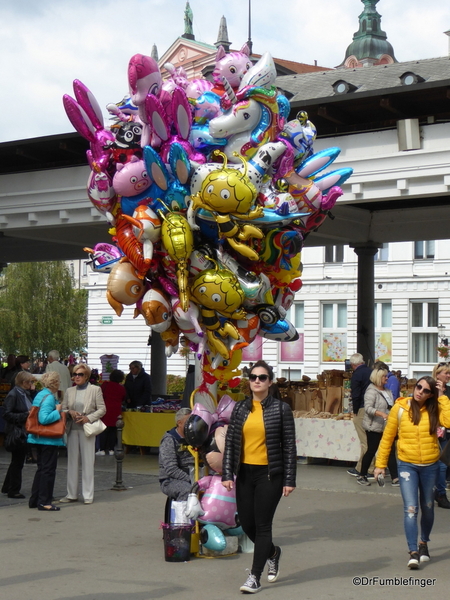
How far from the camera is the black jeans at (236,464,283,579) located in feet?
23.0

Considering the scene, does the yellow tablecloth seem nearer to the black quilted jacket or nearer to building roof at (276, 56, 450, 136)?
building roof at (276, 56, 450, 136)

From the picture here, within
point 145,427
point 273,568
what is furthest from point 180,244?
point 145,427

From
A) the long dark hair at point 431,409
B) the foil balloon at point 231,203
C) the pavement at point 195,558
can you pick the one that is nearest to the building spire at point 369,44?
the pavement at point 195,558

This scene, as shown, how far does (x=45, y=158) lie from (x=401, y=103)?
658 centimetres

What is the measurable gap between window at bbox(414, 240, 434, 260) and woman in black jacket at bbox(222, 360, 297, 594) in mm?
37974

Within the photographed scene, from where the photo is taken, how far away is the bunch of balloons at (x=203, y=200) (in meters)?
8.29

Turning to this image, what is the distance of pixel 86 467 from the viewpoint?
446 inches

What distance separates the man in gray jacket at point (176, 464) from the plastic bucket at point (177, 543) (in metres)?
0.36

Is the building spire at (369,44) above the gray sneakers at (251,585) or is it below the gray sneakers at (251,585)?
above

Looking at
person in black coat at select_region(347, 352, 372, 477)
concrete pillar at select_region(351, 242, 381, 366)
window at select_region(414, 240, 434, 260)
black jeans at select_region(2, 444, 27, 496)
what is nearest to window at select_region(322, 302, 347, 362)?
window at select_region(414, 240, 434, 260)

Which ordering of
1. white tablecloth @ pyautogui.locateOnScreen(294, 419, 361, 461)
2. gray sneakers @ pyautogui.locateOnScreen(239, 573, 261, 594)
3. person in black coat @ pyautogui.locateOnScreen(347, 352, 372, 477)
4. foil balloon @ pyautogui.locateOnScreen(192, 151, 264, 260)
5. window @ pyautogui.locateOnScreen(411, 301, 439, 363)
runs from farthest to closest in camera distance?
window @ pyautogui.locateOnScreen(411, 301, 439, 363) < white tablecloth @ pyautogui.locateOnScreen(294, 419, 361, 461) < person in black coat @ pyautogui.locateOnScreen(347, 352, 372, 477) < foil balloon @ pyautogui.locateOnScreen(192, 151, 264, 260) < gray sneakers @ pyautogui.locateOnScreen(239, 573, 261, 594)

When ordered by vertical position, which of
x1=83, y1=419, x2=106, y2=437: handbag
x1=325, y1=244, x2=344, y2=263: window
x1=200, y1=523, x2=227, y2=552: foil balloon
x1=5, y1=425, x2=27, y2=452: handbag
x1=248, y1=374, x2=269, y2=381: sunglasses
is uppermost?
x1=325, y1=244, x2=344, y2=263: window

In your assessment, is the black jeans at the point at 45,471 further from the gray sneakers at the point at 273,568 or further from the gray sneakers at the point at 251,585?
the gray sneakers at the point at 251,585

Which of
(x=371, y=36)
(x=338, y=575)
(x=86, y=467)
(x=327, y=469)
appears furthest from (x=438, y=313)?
(x=371, y=36)
